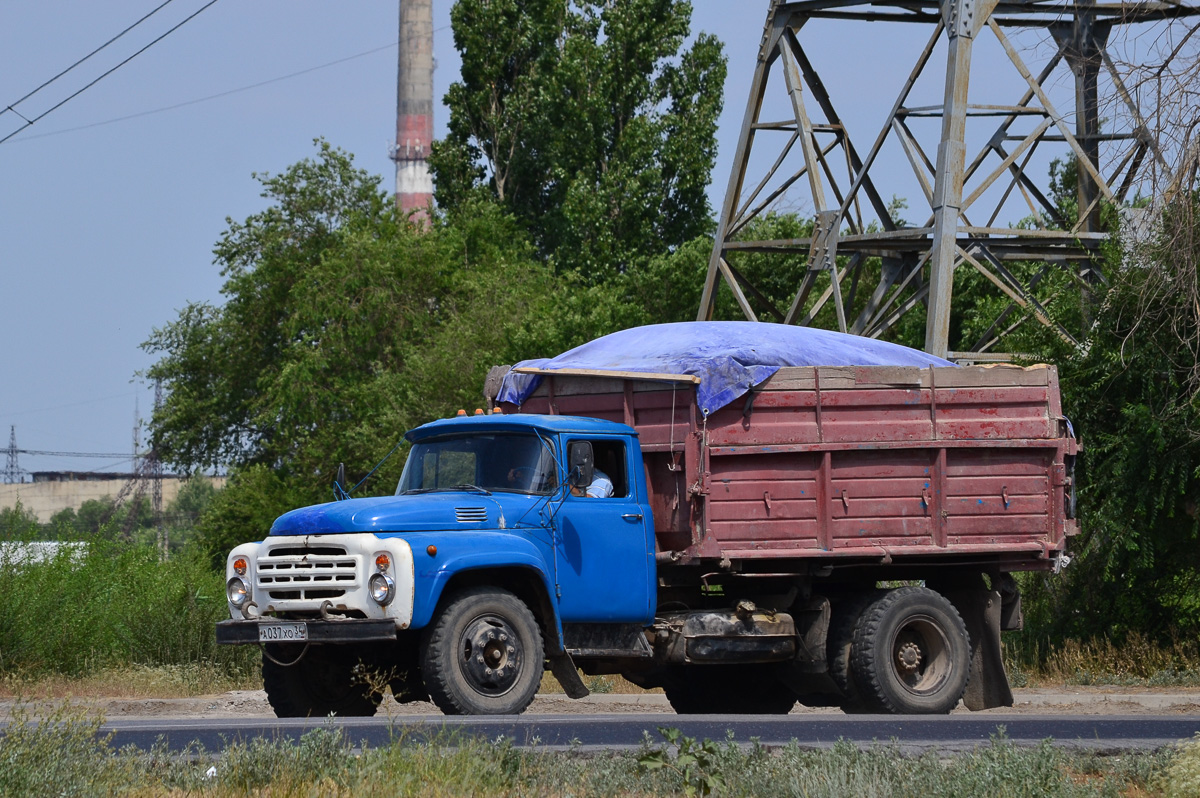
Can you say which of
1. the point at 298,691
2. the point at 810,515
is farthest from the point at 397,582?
the point at 810,515

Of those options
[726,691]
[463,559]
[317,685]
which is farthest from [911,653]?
[317,685]

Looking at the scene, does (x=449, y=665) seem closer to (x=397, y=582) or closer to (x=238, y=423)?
(x=397, y=582)

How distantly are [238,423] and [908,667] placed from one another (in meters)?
46.6

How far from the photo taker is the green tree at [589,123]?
46.8 meters

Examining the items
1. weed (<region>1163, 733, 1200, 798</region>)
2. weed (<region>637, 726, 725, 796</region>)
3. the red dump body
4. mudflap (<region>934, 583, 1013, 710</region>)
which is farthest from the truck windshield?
weed (<region>1163, 733, 1200, 798</region>)

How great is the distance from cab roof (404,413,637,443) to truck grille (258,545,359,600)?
1.67 metres

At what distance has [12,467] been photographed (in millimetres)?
116250

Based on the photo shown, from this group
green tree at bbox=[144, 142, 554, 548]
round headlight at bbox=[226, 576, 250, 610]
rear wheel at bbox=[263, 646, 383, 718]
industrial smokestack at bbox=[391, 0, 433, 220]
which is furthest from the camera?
industrial smokestack at bbox=[391, 0, 433, 220]

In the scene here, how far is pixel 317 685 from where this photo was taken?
11.5m

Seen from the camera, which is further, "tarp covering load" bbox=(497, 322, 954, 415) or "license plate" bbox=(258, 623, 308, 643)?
"tarp covering load" bbox=(497, 322, 954, 415)

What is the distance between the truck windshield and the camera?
11.6m

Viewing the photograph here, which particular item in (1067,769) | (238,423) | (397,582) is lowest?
(1067,769)

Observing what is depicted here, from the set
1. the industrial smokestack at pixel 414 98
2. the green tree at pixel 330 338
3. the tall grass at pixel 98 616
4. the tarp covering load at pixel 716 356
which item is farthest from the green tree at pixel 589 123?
the tarp covering load at pixel 716 356

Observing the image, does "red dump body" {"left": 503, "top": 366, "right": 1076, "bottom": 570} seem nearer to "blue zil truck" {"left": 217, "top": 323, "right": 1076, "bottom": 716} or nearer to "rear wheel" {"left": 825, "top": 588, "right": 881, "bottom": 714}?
"blue zil truck" {"left": 217, "top": 323, "right": 1076, "bottom": 716}
